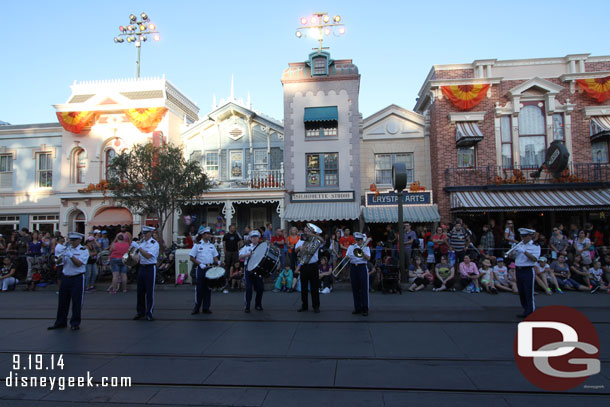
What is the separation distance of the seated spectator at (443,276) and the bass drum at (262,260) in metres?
5.22

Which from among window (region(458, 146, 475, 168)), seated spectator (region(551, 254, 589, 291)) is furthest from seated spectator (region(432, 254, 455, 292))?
window (region(458, 146, 475, 168))

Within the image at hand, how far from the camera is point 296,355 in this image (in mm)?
5648

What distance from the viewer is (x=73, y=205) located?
1998cm

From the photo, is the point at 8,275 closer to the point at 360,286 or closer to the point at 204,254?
the point at 204,254

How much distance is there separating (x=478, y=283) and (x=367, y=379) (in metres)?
7.69

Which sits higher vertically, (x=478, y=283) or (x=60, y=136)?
(x=60, y=136)

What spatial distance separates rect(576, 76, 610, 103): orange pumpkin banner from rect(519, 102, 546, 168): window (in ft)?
6.21

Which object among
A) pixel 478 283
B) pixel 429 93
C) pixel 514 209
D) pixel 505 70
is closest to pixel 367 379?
pixel 478 283

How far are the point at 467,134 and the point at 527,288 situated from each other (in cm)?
1044

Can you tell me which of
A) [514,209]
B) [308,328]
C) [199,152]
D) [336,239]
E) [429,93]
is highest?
[429,93]

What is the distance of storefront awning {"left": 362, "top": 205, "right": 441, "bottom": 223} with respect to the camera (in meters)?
16.4

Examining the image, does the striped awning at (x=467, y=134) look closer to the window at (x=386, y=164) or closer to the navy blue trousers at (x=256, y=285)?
the window at (x=386, y=164)

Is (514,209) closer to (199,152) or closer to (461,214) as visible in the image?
(461,214)

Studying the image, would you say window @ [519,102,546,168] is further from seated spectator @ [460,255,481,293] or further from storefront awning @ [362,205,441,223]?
seated spectator @ [460,255,481,293]
